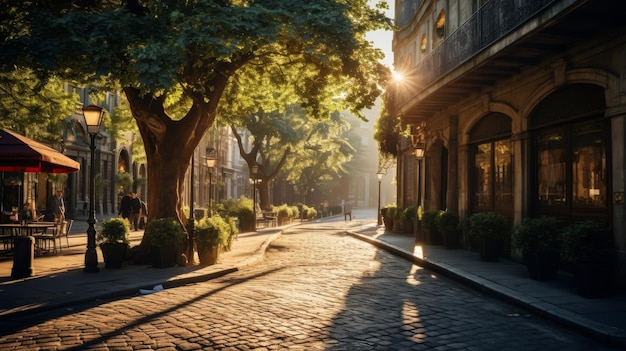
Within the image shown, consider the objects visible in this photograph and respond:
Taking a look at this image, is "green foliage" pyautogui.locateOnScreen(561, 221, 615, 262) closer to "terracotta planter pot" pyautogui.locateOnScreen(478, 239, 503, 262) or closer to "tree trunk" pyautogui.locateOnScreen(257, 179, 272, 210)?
"terracotta planter pot" pyautogui.locateOnScreen(478, 239, 503, 262)

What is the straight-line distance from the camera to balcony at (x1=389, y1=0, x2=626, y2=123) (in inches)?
363

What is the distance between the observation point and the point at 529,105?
12.5 m

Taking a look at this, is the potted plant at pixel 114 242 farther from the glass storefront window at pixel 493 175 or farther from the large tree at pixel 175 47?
the glass storefront window at pixel 493 175

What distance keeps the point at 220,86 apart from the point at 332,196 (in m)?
71.4

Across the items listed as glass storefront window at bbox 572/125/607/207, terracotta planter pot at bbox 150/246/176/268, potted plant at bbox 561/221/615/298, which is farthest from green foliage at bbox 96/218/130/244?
glass storefront window at bbox 572/125/607/207

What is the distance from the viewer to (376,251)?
1684 centimetres

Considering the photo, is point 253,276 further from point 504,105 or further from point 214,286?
point 504,105

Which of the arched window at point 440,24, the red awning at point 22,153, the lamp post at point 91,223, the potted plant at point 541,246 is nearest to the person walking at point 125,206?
the red awning at point 22,153

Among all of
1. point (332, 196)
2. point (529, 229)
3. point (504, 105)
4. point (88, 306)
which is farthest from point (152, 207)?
point (332, 196)

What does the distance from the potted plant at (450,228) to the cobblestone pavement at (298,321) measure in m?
6.10

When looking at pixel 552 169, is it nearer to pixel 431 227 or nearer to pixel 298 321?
pixel 431 227

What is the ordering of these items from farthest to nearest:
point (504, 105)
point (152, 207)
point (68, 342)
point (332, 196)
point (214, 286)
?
point (332, 196) → point (504, 105) → point (152, 207) → point (214, 286) → point (68, 342)

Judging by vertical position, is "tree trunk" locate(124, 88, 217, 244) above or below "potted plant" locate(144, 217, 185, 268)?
above

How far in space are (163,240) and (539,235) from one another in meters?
7.30
